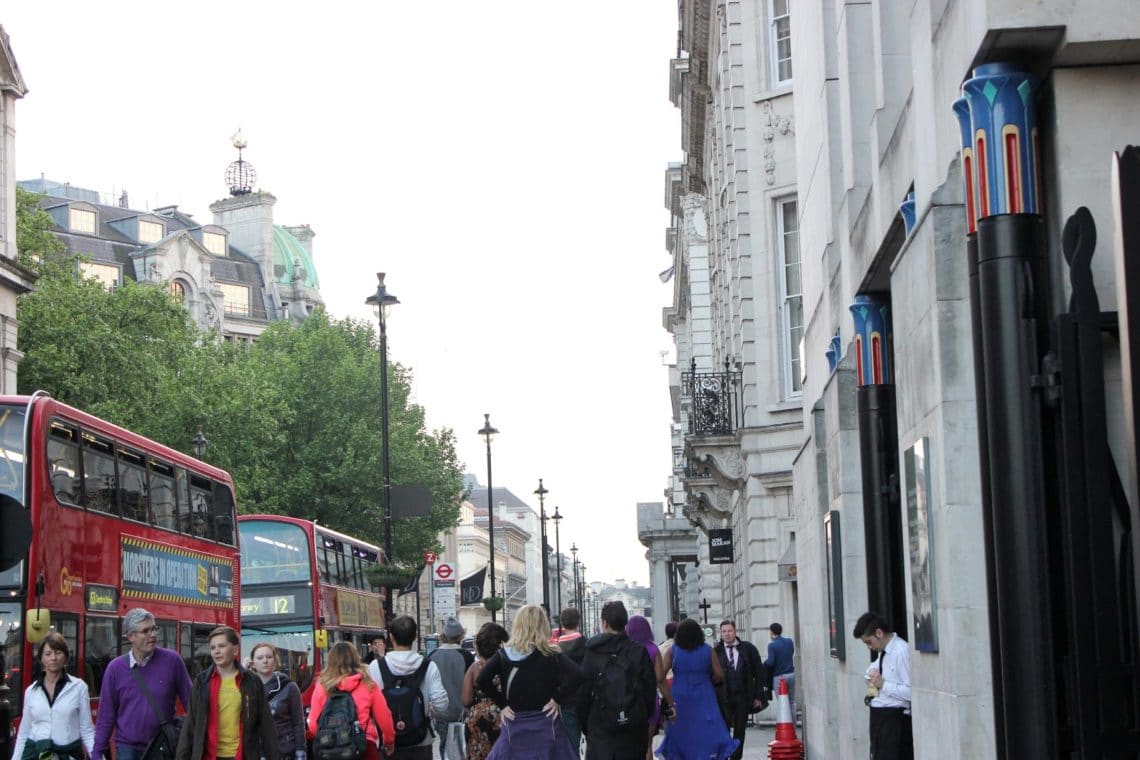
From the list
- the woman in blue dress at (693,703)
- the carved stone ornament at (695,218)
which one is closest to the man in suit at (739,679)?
the woman in blue dress at (693,703)

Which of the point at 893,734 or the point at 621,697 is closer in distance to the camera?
the point at 893,734

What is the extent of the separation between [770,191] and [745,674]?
9.81 meters

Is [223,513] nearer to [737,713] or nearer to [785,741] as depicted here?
[737,713]

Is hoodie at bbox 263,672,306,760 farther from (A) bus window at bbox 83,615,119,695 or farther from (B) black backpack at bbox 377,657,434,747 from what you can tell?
(A) bus window at bbox 83,615,119,695

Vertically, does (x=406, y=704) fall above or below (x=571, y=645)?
below

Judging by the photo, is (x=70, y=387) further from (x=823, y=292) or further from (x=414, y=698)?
(x=414, y=698)

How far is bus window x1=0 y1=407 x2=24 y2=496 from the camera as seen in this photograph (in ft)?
52.0

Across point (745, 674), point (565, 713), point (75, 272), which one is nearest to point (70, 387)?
point (75, 272)

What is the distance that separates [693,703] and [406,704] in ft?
10.2

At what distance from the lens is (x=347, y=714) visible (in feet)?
36.8

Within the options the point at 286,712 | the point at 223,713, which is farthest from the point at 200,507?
the point at 223,713

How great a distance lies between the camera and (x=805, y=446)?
63.9ft

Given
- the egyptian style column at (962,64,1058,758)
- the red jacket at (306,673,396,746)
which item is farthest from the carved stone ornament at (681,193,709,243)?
the egyptian style column at (962,64,1058,758)

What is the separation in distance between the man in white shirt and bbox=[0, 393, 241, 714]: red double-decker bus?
626 centimetres
